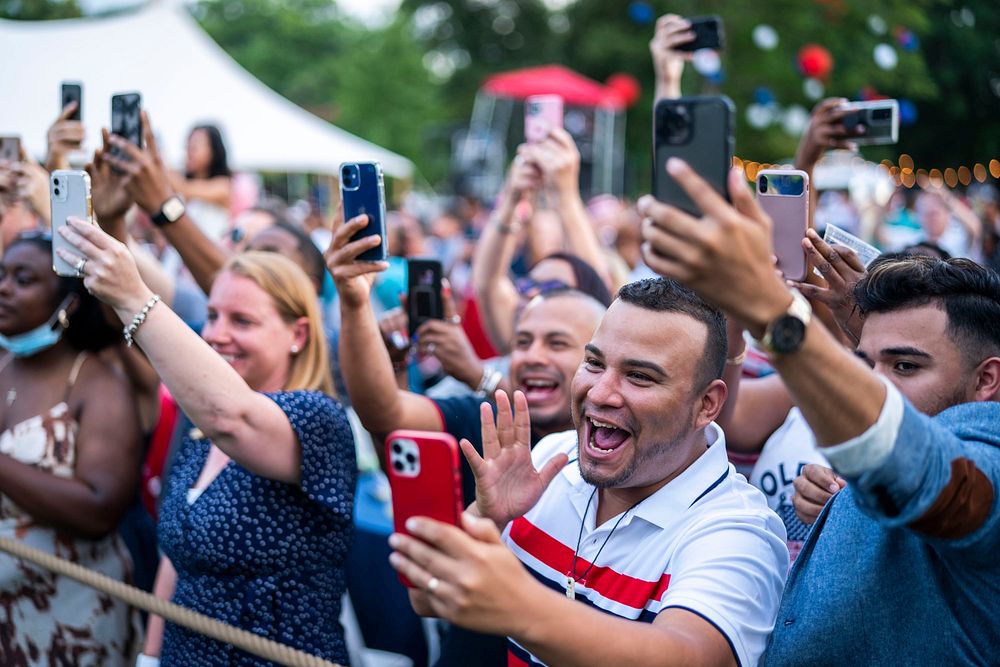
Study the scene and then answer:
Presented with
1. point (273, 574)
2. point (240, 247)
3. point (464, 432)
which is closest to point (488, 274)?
point (240, 247)

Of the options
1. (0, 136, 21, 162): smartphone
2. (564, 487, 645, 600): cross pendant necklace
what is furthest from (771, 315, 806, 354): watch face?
(0, 136, 21, 162): smartphone

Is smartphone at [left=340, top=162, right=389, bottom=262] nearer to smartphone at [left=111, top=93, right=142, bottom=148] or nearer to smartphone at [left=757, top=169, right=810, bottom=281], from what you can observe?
smartphone at [left=757, top=169, right=810, bottom=281]

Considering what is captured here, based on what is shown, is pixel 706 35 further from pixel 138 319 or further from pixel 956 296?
pixel 138 319

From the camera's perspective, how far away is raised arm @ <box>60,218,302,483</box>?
249 centimetres

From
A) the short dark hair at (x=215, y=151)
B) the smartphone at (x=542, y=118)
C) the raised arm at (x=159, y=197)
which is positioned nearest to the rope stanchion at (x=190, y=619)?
the raised arm at (x=159, y=197)

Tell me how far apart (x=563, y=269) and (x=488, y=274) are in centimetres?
56

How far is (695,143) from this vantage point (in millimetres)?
1589

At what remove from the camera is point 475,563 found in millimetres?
1575

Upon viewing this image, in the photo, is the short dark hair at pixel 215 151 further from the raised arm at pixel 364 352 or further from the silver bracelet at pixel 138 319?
the silver bracelet at pixel 138 319

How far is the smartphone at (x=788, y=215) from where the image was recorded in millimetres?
2555

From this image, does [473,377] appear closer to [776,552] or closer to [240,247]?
[240,247]

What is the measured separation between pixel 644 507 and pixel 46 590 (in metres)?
2.31

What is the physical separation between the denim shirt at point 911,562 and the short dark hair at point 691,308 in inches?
18.6

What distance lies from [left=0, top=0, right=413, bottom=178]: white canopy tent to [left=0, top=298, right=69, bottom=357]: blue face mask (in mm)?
5698
